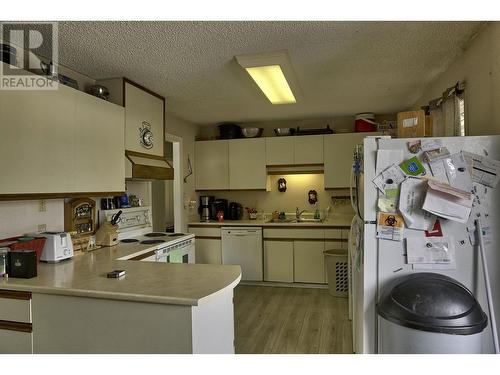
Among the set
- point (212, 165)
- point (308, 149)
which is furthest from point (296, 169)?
point (212, 165)

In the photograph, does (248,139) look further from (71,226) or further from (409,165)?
(409,165)

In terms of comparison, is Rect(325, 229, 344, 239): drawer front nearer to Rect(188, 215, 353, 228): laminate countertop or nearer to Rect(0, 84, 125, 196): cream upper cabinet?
Rect(188, 215, 353, 228): laminate countertop

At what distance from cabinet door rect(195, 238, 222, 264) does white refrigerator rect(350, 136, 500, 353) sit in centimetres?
277

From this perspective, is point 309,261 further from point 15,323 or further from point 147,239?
point 15,323

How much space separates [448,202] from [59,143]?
2.49 metres

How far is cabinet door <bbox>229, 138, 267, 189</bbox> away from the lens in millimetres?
4688

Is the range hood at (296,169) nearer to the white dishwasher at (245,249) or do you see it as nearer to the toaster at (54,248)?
the white dishwasher at (245,249)

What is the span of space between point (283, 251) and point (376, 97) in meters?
2.26

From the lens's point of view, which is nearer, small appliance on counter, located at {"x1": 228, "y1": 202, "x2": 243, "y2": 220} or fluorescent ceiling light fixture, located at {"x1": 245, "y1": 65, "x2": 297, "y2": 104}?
fluorescent ceiling light fixture, located at {"x1": 245, "y1": 65, "x2": 297, "y2": 104}

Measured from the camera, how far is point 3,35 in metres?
2.05

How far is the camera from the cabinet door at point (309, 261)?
13.8 feet

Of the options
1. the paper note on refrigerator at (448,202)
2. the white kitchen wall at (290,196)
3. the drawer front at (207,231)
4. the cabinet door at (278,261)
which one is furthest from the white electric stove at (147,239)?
the paper note on refrigerator at (448,202)

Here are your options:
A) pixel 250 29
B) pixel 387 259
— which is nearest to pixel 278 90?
pixel 250 29

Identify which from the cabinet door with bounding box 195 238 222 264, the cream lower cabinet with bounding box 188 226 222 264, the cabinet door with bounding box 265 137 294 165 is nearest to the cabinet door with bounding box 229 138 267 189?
the cabinet door with bounding box 265 137 294 165
